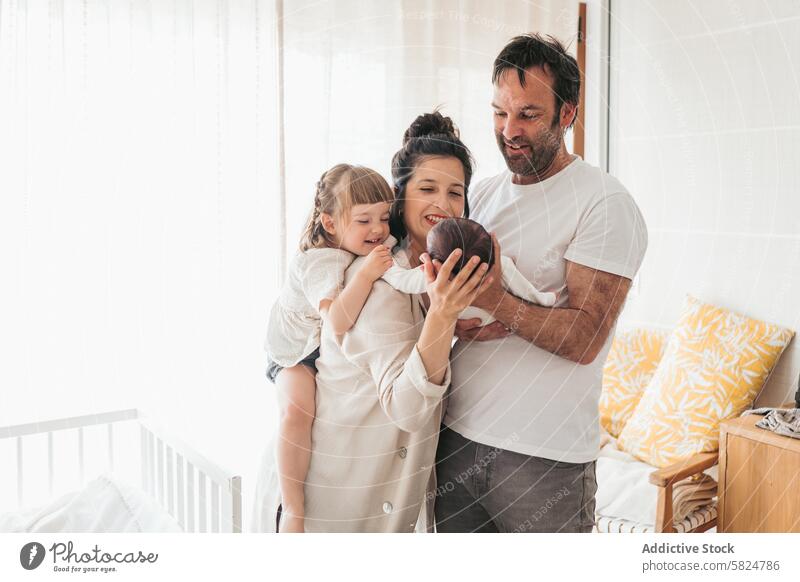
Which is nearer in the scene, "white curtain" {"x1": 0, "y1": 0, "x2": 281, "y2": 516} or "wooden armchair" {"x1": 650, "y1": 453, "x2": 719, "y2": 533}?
"white curtain" {"x1": 0, "y1": 0, "x2": 281, "y2": 516}

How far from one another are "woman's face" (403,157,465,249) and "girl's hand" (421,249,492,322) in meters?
0.04

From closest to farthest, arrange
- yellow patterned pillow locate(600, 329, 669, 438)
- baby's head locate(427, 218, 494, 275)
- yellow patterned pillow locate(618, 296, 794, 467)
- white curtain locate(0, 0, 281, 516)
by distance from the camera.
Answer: baby's head locate(427, 218, 494, 275)
white curtain locate(0, 0, 281, 516)
yellow patterned pillow locate(618, 296, 794, 467)
yellow patterned pillow locate(600, 329, 669, 438)

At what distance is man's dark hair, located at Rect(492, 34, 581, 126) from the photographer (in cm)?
60

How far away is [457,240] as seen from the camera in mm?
538

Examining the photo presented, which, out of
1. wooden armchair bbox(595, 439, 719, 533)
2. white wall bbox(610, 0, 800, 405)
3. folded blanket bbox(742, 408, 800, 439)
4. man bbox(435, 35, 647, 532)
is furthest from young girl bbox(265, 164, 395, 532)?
wooden armchair bbox(595, 439, 719, 533)

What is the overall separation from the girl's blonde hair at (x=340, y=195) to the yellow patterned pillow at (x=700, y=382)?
55 centimetres

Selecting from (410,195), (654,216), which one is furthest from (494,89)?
(654,216)

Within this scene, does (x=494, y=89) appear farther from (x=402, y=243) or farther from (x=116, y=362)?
(x=116, y=362)

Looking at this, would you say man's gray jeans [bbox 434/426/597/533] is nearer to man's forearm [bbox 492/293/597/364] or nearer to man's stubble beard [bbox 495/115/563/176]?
man's forearm [bbox 492/293/597/364]

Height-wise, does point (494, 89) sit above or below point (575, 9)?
below

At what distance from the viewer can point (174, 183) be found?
668 millimetres

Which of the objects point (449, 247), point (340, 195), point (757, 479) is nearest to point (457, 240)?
point (449, 247)
